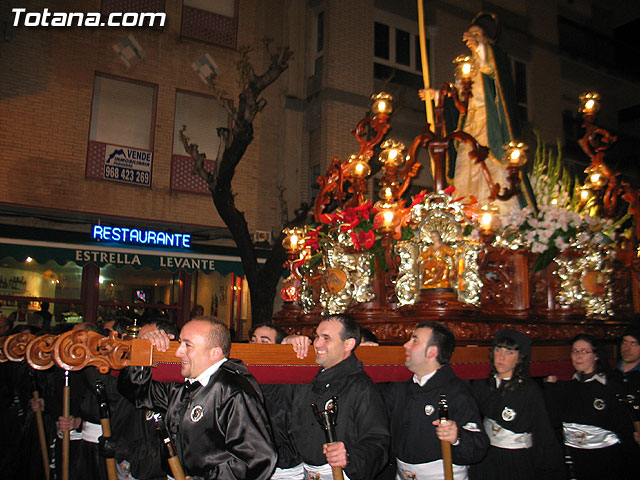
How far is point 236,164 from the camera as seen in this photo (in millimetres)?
8633

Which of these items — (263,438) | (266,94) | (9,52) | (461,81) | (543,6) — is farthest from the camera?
(543,6)

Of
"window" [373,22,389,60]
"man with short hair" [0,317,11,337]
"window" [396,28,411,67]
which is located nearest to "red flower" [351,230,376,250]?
"man with short hair" [0,317,11,337]

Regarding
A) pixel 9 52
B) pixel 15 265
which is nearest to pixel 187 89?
pixel 9 52

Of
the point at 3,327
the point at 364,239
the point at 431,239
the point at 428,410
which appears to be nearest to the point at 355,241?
the point at 364,239

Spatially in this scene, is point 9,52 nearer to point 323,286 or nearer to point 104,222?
point 104,222

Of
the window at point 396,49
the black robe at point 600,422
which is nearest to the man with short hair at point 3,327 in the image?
the black robe at point 600,422

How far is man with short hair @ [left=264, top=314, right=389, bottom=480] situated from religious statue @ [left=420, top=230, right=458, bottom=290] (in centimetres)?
115

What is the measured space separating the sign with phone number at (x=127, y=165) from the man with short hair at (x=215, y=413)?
10074 mm

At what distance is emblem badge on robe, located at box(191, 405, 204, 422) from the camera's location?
2773 millimetres

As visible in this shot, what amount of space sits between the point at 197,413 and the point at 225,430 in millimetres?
175

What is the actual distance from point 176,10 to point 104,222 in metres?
5.41

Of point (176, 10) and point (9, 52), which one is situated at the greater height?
point (176, 10)

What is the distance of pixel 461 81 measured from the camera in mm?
5730

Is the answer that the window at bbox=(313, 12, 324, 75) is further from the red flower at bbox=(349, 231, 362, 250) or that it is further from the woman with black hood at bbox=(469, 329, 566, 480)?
the woman with black hood at bbox=(469, 329, 566, 480)
